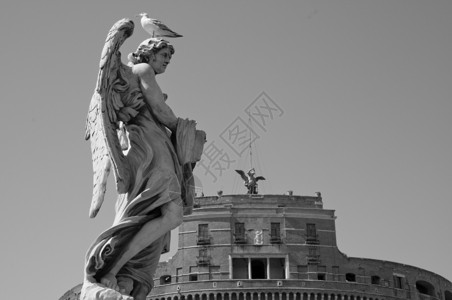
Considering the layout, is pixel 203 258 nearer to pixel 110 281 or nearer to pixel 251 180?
pixel 251 180

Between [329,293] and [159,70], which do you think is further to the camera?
[329,293]

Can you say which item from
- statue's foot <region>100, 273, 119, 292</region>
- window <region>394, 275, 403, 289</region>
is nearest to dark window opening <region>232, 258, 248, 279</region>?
window <region>394, 275, 403, 289</region>

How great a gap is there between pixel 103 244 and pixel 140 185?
2.16ft

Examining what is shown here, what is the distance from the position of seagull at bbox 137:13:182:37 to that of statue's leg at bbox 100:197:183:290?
176 centimetres

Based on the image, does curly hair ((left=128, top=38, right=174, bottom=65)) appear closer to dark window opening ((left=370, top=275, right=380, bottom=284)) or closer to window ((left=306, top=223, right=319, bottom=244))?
window ((left=306, top=223, right=319, bottom=244))

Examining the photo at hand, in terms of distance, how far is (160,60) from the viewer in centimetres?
785

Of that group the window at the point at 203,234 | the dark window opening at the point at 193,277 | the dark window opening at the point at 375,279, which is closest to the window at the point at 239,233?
the window at the point at 203,234

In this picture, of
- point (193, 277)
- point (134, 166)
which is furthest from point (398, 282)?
point (134, 166)

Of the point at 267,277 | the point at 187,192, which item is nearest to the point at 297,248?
the point at 267,277

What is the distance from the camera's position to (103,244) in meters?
6.98

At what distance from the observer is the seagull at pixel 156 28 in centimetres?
800

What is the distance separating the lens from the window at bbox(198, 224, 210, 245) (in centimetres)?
6612

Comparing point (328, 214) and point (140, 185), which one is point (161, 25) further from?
point (328, 214)

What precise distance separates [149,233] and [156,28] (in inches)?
85.9
